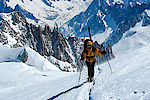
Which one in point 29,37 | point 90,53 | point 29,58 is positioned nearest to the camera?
point 90,53

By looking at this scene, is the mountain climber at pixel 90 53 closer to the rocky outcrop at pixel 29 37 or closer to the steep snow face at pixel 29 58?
the steep snow face at pixel 29 58

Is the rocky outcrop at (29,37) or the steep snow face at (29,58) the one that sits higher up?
the rocky outcrop at (29,37)

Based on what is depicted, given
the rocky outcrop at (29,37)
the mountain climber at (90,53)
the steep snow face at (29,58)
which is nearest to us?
the mountain climber at (90,53)

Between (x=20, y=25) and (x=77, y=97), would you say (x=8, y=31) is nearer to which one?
(x=20, y=25)

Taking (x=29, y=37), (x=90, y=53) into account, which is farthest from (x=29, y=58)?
(x=29, y=37)

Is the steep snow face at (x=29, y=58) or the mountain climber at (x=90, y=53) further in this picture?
the steep snow face at (x=29, y=58)

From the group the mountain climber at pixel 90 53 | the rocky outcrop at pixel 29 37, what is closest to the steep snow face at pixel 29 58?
the mountain climber at pixel 90 53

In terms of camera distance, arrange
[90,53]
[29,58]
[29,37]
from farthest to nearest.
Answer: [29,37]
[29,58]
[90,53]

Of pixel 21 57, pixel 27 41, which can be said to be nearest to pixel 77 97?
pixel 21 57

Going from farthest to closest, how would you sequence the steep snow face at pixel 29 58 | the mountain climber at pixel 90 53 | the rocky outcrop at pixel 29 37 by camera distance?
the rocky outcrop at pixel 29 37
the steep snow face at pixel 29 58
the mountain climber at pixel 90 53

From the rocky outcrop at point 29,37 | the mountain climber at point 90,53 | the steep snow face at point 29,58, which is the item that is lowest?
the mountain climber at point 90,53

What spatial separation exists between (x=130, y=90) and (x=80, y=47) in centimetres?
14060

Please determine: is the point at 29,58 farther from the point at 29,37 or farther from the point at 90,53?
the point at 29,37

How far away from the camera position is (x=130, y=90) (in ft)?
20.4
